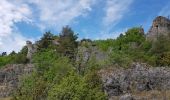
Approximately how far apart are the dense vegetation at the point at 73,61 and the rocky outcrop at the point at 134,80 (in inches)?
122

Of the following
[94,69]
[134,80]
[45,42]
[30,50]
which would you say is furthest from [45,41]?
[134,80]

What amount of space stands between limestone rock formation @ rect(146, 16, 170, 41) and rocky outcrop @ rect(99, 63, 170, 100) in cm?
2698

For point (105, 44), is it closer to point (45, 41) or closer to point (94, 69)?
point (45, 41)

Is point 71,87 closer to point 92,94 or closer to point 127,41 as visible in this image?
point 92,94

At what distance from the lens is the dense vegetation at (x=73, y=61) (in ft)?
160

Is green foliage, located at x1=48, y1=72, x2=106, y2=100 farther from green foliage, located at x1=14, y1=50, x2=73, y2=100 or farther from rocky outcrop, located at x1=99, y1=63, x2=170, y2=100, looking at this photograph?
rocky outcrop, located at x1=99, y1=63, x2=170, y2=100

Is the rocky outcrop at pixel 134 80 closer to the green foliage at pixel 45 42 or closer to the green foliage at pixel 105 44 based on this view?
the green foliage at pixel 105 44

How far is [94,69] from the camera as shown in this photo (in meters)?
76.9

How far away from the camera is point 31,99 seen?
4847 centimetres

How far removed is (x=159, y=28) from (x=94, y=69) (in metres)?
32.5

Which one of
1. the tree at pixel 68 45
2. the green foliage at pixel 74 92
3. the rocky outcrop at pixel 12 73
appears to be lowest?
the green foliage at pixel 74 92

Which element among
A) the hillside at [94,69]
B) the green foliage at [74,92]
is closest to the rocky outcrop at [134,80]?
the hillside at [94,69]

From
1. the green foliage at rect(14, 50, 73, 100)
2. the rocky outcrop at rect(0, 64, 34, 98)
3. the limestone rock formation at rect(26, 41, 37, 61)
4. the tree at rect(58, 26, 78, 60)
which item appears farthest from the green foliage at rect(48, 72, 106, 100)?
the limestone rock formation at rect(26, 41, 37, 61)

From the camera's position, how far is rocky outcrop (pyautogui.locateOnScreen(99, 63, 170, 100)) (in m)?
72.5
